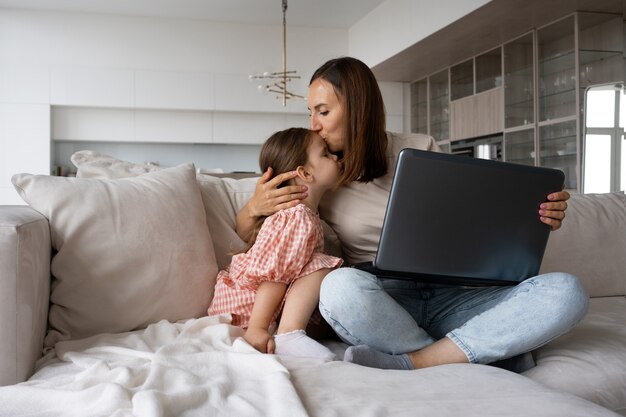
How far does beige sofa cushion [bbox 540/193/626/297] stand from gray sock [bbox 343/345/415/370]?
0.86 m

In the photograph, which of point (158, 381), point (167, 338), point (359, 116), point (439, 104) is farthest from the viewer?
point (439, 104)

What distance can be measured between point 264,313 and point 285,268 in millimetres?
118

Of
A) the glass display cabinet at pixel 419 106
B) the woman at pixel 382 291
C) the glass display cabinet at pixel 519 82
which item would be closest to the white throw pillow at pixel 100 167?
the woman at pixel 382 291

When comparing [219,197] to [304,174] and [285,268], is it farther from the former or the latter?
[285,268]

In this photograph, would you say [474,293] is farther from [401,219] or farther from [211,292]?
[211,292]

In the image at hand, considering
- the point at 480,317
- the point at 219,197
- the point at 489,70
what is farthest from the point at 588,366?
the point at 489,70

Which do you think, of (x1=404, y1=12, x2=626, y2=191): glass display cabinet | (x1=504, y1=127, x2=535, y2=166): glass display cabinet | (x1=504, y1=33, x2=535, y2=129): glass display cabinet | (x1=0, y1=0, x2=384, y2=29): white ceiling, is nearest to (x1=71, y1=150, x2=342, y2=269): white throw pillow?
(x1=404, y1=12, x2=626, y2=191): glass display cabinet

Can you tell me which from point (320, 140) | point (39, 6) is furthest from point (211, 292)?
point (39, 6)

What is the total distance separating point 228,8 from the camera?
676 centimetres

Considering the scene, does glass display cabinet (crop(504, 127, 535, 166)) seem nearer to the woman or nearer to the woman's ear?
the woman

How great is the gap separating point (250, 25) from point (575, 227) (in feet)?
19.5

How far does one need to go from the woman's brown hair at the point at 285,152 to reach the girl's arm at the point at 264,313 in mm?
219

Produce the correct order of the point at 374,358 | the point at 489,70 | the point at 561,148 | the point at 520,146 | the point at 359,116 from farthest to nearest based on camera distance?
the point at 489,70 < the point at 520,146 < the point at 561,148 < the point at 359,116 < the point at 374,358

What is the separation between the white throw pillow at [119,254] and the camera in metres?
1.48
